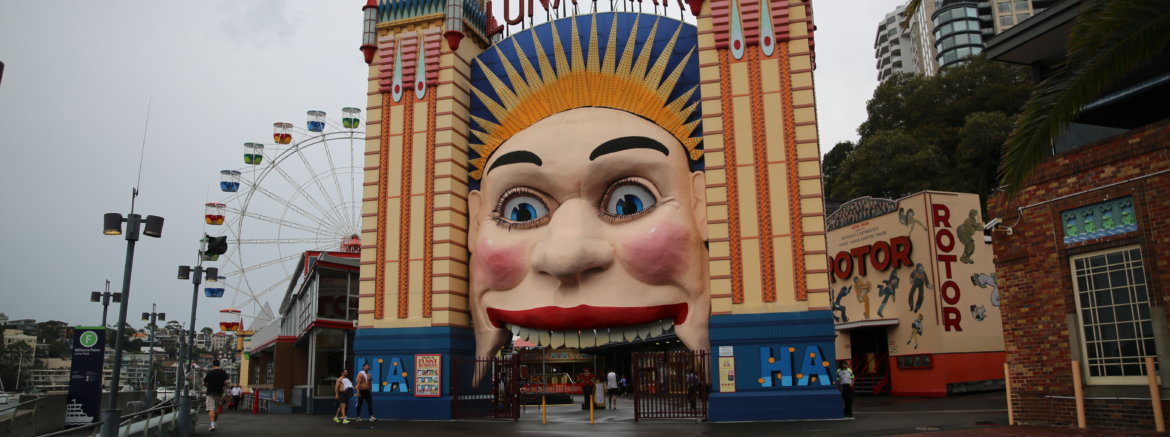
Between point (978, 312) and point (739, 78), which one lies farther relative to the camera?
point (978, 312)

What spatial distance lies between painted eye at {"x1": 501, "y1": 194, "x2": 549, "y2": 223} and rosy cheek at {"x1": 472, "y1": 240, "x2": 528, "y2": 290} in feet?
2.60

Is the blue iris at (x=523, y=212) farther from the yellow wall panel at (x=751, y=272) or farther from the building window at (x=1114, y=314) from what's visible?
the building window at (x=1114, y=314)

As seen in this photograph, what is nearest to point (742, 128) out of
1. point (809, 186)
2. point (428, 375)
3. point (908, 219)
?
point (809, 186)

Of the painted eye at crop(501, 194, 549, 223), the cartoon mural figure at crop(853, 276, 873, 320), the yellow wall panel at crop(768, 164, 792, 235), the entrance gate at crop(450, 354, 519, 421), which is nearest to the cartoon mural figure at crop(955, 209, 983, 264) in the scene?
the cartoon mural figure at crop(853, 276, 873, 320)

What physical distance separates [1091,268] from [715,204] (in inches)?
295

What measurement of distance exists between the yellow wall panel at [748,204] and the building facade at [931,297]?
37.3ft

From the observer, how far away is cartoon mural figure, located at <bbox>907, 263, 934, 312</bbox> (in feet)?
90.0

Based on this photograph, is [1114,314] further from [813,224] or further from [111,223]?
[111,223]

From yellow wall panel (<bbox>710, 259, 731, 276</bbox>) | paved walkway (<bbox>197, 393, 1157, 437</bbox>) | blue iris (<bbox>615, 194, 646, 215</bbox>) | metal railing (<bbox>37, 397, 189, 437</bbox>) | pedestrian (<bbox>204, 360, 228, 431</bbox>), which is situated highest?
blue iris (<bbox>615, 194, 646, 215</bbox>)

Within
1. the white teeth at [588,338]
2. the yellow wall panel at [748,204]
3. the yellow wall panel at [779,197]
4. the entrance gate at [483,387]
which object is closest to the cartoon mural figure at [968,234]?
the yellow wall panel at [779,197]

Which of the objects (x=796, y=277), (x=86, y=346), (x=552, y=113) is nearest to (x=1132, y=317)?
(x=796, y=277)

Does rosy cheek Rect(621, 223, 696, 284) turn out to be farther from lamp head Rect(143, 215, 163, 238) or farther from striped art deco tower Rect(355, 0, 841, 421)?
lamp head Rect(143, 215, 163, 238)

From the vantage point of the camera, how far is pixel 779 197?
60.7 feet

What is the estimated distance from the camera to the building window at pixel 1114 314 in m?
12.6
